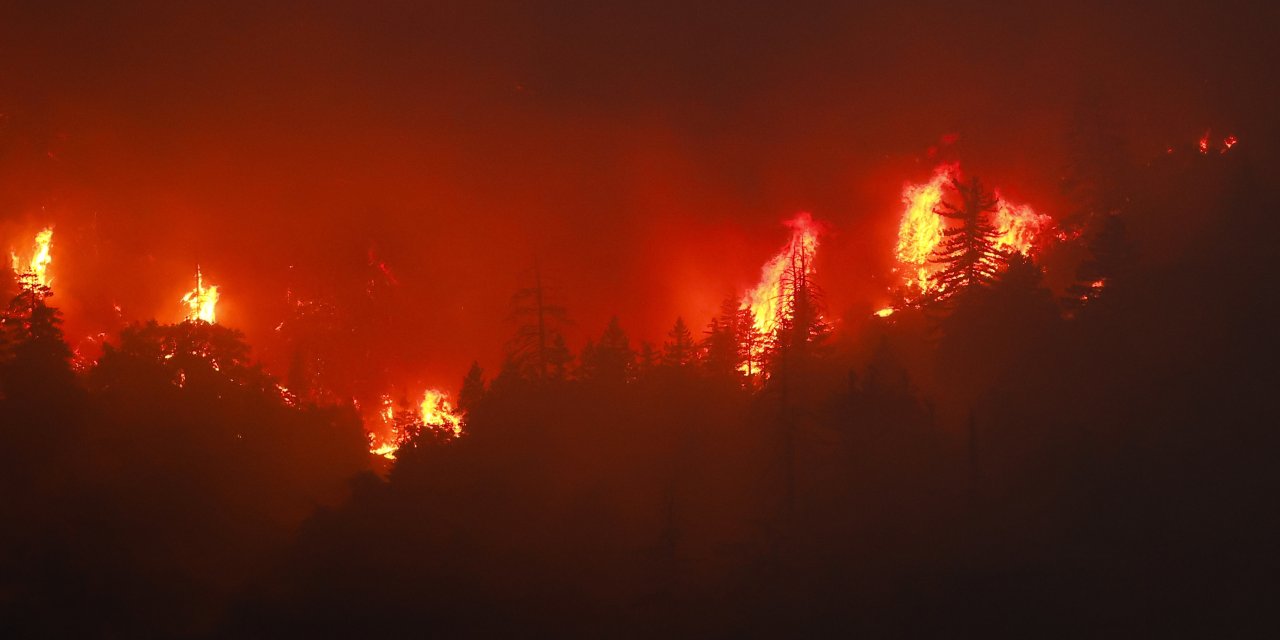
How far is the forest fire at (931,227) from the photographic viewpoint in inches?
3241

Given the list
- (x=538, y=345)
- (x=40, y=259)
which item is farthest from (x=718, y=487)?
(x=40, y=259)

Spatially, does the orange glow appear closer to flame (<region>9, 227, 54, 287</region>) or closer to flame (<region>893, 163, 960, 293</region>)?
flame (<region>893, 163, 960, 293</region>)

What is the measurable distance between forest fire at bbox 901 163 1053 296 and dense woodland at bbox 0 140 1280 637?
17002 millimetres

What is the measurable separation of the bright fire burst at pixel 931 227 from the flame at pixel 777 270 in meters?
9.14

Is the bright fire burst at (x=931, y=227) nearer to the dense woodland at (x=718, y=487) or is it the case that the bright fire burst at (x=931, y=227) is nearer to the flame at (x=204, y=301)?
the dense woodland at (x=718, y=487)

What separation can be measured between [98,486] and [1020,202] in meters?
84.0

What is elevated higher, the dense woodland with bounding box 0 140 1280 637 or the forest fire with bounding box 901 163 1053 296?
the forest fire with bounding box 901 163 1053 296

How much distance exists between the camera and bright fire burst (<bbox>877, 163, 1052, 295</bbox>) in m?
83.2

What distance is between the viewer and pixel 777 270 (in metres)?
108

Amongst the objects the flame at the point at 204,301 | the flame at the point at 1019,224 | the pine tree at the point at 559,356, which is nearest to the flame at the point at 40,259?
the flame at the point at 204,301

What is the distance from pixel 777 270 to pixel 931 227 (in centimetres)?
1620

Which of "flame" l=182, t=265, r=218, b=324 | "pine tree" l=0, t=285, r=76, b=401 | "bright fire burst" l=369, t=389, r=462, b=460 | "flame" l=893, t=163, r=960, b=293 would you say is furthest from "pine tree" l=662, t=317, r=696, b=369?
"flame" l=182, t=265, r=218, b=324

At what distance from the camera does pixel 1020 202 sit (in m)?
102

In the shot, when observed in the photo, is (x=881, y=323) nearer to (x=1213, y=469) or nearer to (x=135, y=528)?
(x=1213, y=469)
